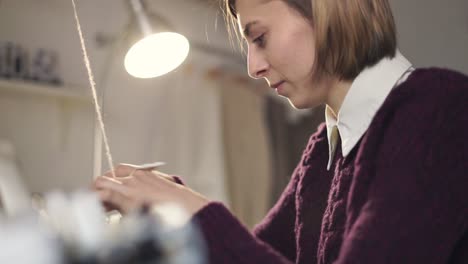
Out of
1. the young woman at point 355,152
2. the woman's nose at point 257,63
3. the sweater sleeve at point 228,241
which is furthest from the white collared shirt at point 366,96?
the sweater sleeve at point 228,241

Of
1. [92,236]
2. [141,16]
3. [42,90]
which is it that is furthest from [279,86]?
[42,90]

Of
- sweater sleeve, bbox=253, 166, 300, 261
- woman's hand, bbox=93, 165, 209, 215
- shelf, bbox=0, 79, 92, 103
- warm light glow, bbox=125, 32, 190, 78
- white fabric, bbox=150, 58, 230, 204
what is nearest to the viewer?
woman's hand, bbox=93, 165, 209, 215

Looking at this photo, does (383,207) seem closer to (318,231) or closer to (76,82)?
(318,231)

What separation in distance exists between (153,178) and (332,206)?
0.85 ft

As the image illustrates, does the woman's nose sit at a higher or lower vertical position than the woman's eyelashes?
lower

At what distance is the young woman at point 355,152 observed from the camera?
2.15 ft

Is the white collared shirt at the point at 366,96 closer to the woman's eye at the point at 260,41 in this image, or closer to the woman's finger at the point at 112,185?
the woman's eye at the point at 260,41

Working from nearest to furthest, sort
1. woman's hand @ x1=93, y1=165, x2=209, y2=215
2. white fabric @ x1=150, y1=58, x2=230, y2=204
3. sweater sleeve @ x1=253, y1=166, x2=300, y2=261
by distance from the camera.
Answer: woman's hand @ x1=93, y1=165, x2=209, y2=215 < sweater sleeve @ x1=253, y1=166, x2=300, y2=261 < white fabric @ x1=150, y1=58, x2=230, y2=204

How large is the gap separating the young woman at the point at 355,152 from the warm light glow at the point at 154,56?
268 mm

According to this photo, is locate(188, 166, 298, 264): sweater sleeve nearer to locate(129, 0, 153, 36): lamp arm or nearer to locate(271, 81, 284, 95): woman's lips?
locate(271, 81, 284, 95): woman's lips

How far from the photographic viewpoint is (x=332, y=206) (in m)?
0.84

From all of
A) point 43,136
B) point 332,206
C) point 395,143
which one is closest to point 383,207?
point 395,143

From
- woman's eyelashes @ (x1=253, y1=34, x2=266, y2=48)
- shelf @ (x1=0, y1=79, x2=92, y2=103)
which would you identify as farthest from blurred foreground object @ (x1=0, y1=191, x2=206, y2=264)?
shelf @ (x1=0, y1=79, x2=92, y2=103)

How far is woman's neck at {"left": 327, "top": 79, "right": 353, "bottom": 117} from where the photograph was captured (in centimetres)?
87
